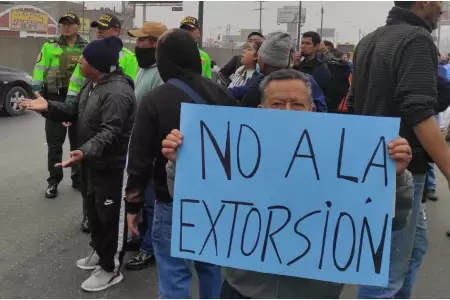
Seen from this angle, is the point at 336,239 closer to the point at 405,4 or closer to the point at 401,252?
the point at 401,252

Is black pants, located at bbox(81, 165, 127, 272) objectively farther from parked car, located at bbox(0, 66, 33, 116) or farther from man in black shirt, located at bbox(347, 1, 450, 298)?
parked car, located at bbox(0, 66, 33, 116)

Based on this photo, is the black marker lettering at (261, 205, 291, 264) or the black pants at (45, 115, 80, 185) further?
the black pants at (45, 115, 80, 185)

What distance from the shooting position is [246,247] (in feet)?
4.93

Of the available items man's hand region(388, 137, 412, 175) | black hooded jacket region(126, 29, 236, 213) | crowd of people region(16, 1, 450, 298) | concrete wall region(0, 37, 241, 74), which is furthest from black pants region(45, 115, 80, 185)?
concrete wall region(0, 37, 241, 74)

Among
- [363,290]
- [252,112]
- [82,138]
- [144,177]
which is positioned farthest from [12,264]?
[252,112]

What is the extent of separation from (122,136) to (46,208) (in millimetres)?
2118

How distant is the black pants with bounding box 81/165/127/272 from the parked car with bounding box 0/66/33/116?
7.73 meters

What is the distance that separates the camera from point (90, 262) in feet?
11.3

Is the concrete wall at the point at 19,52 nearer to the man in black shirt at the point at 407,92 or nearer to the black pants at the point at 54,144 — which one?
the black pants at the point at 54,144

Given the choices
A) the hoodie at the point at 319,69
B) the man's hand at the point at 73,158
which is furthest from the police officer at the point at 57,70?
the man's hand at the point at 73,158

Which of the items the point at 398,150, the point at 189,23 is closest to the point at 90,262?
the point at 398,150

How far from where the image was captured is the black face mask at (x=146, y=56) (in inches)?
133

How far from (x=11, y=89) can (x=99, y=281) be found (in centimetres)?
839

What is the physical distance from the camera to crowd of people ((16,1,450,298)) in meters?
1.66
